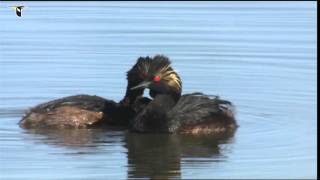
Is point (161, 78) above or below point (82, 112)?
above

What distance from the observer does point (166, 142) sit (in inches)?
Result: 575

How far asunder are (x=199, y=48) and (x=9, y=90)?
520 centimetres

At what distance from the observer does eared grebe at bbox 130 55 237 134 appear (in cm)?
1512

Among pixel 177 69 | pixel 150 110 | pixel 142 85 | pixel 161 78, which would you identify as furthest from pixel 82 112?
pixel 177 69

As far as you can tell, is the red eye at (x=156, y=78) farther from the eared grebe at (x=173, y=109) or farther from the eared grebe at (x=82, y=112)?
the eared grebe at (x=82, y=112)

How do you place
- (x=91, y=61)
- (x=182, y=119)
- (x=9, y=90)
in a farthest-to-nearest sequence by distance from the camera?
(x=91, y=61) < (x=9, y=90) < (x=182, y=119)

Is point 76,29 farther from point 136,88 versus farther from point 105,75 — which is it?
point 136,88

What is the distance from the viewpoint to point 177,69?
1969cm

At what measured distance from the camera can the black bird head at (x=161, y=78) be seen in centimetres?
1546

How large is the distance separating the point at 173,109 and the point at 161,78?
0.47 meters

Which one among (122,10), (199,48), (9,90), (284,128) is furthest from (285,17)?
(284,128)

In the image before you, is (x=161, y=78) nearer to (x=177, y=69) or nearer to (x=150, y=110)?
(x=150, y=110)

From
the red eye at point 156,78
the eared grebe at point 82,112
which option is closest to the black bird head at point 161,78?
the red eye at point 156,78

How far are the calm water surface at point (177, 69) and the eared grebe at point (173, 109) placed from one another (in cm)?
20
